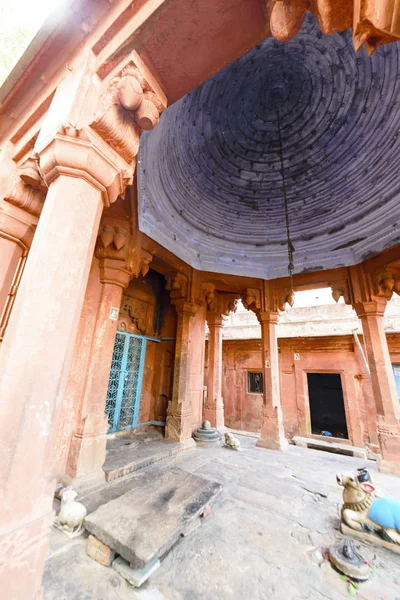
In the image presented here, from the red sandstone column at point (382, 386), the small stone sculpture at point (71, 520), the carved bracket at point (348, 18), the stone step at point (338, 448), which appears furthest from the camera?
the stone step at point (338, 448)

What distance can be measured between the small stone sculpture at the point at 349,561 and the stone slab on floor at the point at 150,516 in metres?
1.24

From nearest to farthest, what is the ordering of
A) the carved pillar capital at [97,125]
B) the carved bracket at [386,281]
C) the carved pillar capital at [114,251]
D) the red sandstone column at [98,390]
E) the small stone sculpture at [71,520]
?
the carved pillar capital at [97,125], the small stone sculpture at [71,520], the red sandstone column at [98,390], the carved pillar capital at [114,251], the carved bracket at [386,281]

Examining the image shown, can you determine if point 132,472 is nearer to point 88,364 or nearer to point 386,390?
point 88,364

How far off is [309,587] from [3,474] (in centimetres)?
246

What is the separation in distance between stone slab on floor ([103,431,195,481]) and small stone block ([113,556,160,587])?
1602 mm

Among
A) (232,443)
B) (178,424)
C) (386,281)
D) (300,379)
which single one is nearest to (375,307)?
(386,281)

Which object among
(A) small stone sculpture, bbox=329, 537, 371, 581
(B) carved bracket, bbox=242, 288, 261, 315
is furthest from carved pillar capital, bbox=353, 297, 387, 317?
(A) small stone sculpture, bbox=329, 537, 371, 581

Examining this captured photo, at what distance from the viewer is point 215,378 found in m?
7.30

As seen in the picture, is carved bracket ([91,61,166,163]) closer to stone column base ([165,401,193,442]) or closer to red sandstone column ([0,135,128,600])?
red sandstone column ([0,135,128,600])

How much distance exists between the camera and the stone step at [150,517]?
1957 millimetres

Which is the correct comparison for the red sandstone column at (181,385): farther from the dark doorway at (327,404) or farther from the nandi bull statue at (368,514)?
the dark doorway at (327,404)

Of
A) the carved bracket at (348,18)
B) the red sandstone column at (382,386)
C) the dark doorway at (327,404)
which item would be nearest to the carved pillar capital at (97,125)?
the carved bracket at (348,18)

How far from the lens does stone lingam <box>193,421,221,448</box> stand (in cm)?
561

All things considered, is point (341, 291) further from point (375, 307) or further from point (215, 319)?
point (215, 319)
